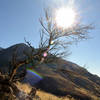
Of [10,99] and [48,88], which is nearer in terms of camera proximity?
[10,99]

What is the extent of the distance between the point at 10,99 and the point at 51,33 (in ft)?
13.4

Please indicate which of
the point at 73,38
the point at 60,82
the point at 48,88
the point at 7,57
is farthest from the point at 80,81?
the point at 73,38

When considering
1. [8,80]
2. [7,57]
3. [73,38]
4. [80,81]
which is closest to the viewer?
[8,80]

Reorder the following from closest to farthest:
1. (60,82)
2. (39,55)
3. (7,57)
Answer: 1. (39,55)
2. (60,82)
3. (7,57)

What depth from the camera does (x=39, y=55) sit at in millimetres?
6578

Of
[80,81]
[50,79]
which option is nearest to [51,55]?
[50,79]

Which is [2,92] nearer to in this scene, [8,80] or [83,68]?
[8,80]

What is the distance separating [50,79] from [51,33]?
2866 cm

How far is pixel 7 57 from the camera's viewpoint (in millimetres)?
41906

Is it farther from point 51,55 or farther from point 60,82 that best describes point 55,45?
point 60,82

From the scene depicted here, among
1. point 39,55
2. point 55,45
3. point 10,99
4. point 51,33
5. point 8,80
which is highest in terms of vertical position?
point 51,33

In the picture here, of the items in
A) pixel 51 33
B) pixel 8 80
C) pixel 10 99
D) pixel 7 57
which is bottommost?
pixel 10 99

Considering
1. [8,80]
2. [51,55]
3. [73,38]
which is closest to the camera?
[8,80]

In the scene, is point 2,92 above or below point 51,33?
below
